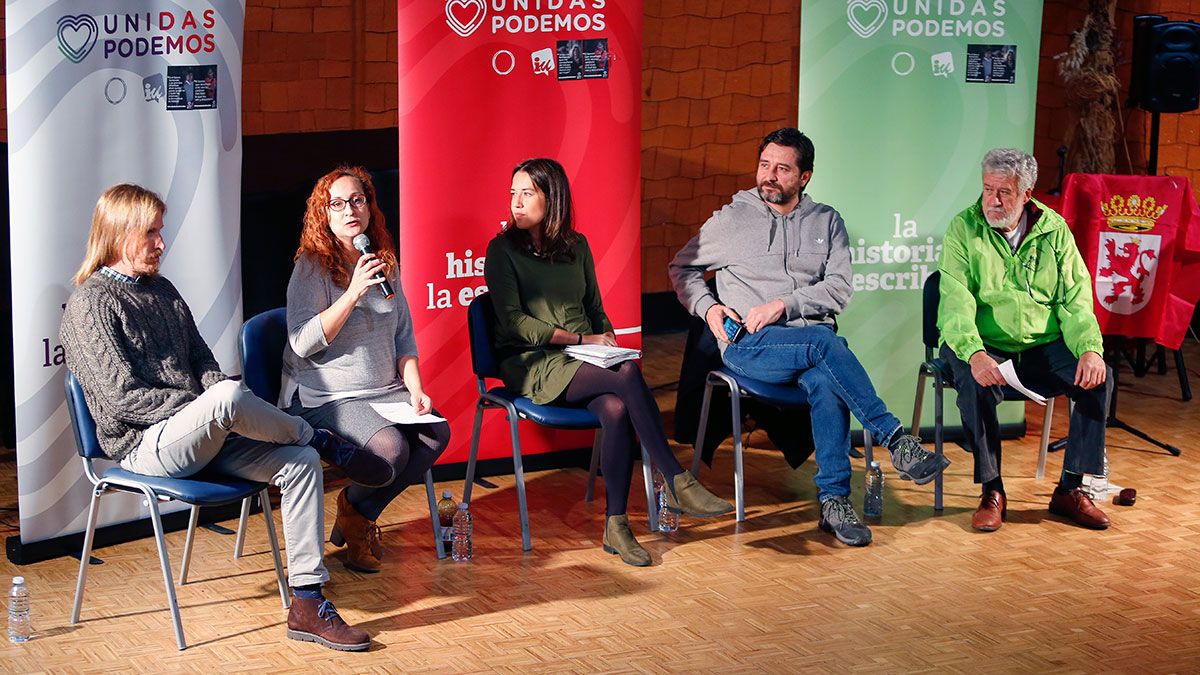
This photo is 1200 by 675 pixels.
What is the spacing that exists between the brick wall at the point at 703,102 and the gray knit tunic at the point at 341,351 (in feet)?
13.2

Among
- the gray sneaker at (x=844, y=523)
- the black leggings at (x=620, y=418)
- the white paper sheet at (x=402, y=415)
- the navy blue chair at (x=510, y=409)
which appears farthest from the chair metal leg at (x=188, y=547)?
the gray sneaker at (x=844, y=523)

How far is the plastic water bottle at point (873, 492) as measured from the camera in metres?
5.27

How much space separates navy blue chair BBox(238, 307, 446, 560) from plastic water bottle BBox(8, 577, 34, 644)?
85 cm

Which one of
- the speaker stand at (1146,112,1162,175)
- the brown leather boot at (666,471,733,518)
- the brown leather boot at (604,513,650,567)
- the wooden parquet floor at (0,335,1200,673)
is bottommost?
the wooden parquet floor at (0,335,1200,673)

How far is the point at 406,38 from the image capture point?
5156 mm

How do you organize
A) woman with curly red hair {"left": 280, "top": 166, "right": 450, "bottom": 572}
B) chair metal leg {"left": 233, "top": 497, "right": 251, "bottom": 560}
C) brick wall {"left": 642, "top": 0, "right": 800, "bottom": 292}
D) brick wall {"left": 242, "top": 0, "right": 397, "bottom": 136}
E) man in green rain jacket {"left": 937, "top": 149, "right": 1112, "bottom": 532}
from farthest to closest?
brick wall {"left": 642, "top": 0, "right": 800, "bottom": 292}, brick wall {"left": 242, "top": 0, "right": 397, "bottom": 136}, man in green rain jacket {"left": 937, "top": 149, "right": 1112, "bottom": 532}, chair metal leg {"left": 233, "top": 497, "right": 251, "bottom": 560}, woman with curly red hair {"left": 280, "top": 166, "right": 450, "bottom": 572}

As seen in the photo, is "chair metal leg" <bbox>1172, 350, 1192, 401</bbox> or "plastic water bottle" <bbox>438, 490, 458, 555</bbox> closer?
"plastic water bottle" <bbox>438, 490, 458, 555</bbox>

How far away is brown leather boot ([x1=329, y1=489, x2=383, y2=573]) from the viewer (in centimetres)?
463

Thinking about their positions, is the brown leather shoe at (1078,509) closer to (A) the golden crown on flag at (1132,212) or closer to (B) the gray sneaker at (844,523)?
(B) the gray sneaker at (844,523)

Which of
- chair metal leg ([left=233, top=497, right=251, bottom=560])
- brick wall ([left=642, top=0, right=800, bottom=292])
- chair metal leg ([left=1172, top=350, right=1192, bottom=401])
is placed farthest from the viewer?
brick wall ([left=642, top=0, right=800, bottom=292])

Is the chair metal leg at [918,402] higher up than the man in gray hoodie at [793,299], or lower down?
lower down

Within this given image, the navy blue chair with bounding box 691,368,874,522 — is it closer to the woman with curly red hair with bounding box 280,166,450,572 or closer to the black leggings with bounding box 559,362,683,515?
the black leggings with bounding box 559,362,683,515

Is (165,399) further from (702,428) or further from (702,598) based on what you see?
(702,428)

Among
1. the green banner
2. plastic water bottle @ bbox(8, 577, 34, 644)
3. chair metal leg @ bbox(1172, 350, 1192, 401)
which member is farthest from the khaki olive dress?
chair metal leg @ bbox(1172, 350, 1192, 401)
